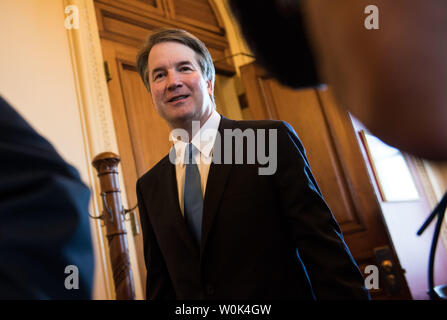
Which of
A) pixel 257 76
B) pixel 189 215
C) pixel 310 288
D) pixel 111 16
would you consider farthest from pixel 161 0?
pixel 310 288

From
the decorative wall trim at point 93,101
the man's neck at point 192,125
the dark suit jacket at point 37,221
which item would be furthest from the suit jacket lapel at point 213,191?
the decorative wall trim at point 93,101

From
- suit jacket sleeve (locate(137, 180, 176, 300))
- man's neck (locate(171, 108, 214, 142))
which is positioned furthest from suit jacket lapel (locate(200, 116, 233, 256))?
suit jacket sleeve (locate(137, 180, 176, 300))

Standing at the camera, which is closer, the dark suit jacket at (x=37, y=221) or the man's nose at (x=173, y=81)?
the dark suit jacket at (x=37, y=221)

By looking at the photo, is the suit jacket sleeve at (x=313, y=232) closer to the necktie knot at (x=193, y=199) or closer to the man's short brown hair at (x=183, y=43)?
the necktie knot at (x=193, y=199)

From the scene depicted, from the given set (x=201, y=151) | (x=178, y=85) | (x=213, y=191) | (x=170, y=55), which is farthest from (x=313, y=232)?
(x=170, y=55)

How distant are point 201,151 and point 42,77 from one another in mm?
1244

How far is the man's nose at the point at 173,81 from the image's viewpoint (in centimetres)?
118

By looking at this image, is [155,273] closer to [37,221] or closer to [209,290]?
[209,290]

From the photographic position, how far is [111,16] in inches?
95.3

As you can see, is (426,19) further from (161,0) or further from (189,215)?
(161,0)

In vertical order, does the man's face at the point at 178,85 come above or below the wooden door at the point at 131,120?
below

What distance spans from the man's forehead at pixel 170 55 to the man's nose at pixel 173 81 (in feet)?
0.16

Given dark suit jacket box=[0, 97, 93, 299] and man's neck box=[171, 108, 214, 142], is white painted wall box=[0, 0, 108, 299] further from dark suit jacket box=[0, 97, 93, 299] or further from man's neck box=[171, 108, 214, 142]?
dark suit jacket box=[0, 97, 93, 299]
